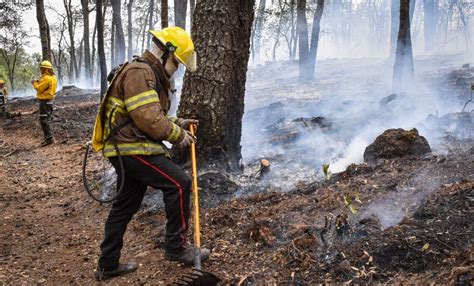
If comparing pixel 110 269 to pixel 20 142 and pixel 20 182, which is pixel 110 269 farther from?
pixel 20 142

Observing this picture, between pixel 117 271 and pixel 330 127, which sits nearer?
pixel 117 271

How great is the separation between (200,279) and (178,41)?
1.93 m

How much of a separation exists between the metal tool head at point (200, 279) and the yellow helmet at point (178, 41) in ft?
5.66

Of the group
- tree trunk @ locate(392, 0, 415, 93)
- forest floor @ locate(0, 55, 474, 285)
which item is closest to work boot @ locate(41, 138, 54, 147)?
forest floor @ locate(0, 55, 474, 285)

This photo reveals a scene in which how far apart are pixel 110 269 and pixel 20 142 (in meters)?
8.68

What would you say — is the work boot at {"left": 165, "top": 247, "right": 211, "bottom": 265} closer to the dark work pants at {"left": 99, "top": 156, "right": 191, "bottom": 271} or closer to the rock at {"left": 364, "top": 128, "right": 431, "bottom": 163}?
the dark work pants at {"left": 99, "top": 156, "right": 191, "bottom": 271}

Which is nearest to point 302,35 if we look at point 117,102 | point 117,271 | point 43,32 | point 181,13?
point 181,13

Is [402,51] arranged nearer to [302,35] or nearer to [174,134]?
[302,35]

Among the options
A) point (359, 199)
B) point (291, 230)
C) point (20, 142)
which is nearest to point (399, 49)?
point (359, 199)

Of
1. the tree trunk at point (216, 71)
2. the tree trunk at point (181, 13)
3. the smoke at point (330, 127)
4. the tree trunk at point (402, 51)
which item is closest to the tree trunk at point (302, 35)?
the tree trunk at point (181, 13)

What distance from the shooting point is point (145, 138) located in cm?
337

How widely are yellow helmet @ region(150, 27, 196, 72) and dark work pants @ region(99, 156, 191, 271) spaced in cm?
88

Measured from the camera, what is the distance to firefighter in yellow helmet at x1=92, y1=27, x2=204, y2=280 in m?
3.21

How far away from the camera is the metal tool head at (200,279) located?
3.03 m
